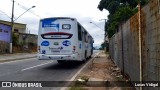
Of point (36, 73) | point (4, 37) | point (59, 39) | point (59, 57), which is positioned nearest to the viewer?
point (36, 73)

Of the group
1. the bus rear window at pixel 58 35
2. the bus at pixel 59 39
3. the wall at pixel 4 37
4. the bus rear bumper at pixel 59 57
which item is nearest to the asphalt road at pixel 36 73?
the bus rear bumper at pixel 59 57

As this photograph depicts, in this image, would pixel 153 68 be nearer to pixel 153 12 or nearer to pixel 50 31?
pixel 153 12

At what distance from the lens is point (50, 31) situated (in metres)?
20.6

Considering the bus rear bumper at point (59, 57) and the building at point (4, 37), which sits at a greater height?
the building at point (4, 37)

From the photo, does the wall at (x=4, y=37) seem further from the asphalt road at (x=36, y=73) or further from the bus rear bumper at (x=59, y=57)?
the bus rear bumper at (x=59, y=57)

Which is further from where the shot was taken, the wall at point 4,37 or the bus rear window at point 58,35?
the wall at point 4,37

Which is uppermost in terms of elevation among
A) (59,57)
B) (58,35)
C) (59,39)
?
(58,35)

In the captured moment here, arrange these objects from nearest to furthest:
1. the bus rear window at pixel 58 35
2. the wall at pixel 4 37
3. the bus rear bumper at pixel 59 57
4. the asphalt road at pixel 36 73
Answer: the asphalt road at pixel 36 73, the bus rear bumper at pixel 59 57, the bus rear window at pixel 58 35, the wall at pixel 4 37

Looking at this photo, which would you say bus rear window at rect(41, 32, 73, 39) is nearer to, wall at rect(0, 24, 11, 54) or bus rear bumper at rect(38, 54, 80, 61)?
bus rear bumper at rect(38, 54, 80, 61)

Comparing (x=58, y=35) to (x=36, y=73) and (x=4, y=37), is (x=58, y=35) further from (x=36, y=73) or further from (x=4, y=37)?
(x=4, y=37)

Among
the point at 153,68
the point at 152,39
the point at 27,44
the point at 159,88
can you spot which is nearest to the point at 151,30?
the point at 152,39

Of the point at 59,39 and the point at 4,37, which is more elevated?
Result: the point at 4,37

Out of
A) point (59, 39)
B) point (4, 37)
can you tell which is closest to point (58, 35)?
point (59, 39)

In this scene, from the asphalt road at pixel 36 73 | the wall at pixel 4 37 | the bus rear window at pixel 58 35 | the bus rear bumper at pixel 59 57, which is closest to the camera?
the asphalt road at pixel 36 73
